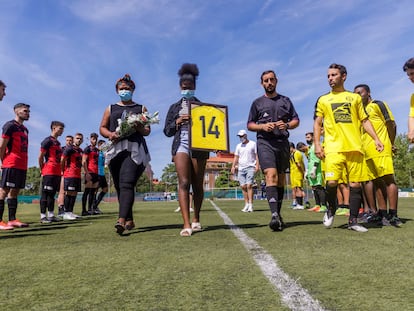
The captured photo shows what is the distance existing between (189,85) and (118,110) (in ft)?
3.59

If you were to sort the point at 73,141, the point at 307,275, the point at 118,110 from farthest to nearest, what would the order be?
the point at 73,141 → the point at 118,110 → the point at 307,275

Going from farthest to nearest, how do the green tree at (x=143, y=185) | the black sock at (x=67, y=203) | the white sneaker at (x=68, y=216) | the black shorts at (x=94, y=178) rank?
1. the green tree at (x=143, y=185)
2. the black shorts at (x=94, y=178)
3. the black sock at (x=67, y=203)
4. the white sneaker at (x=68, y=216)

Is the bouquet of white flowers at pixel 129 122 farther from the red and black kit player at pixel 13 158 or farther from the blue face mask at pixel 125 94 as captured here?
the red and black kit player at pixel 13 158

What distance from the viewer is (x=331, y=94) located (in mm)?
4836

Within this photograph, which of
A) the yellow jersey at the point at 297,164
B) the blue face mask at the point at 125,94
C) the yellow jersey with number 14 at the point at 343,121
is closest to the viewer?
the yellow jersey with number 14 at the point at 343,121

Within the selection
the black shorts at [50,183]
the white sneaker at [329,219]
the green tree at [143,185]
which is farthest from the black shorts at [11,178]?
the green tree at [143,185]

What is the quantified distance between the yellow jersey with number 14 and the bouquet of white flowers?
235 cm

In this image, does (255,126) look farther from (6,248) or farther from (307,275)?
(6,248)

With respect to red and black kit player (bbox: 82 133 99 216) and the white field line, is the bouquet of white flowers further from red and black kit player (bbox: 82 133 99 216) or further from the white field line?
red and black kit player (bbox: 82 133 99 216)

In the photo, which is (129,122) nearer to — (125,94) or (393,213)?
(125,94)

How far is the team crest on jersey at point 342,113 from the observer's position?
15.0ft

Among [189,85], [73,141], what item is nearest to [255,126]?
[189,85]

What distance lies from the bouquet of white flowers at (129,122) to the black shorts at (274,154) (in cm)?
153

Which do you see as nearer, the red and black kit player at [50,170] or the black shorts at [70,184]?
the red and black kit player at [50,170]
